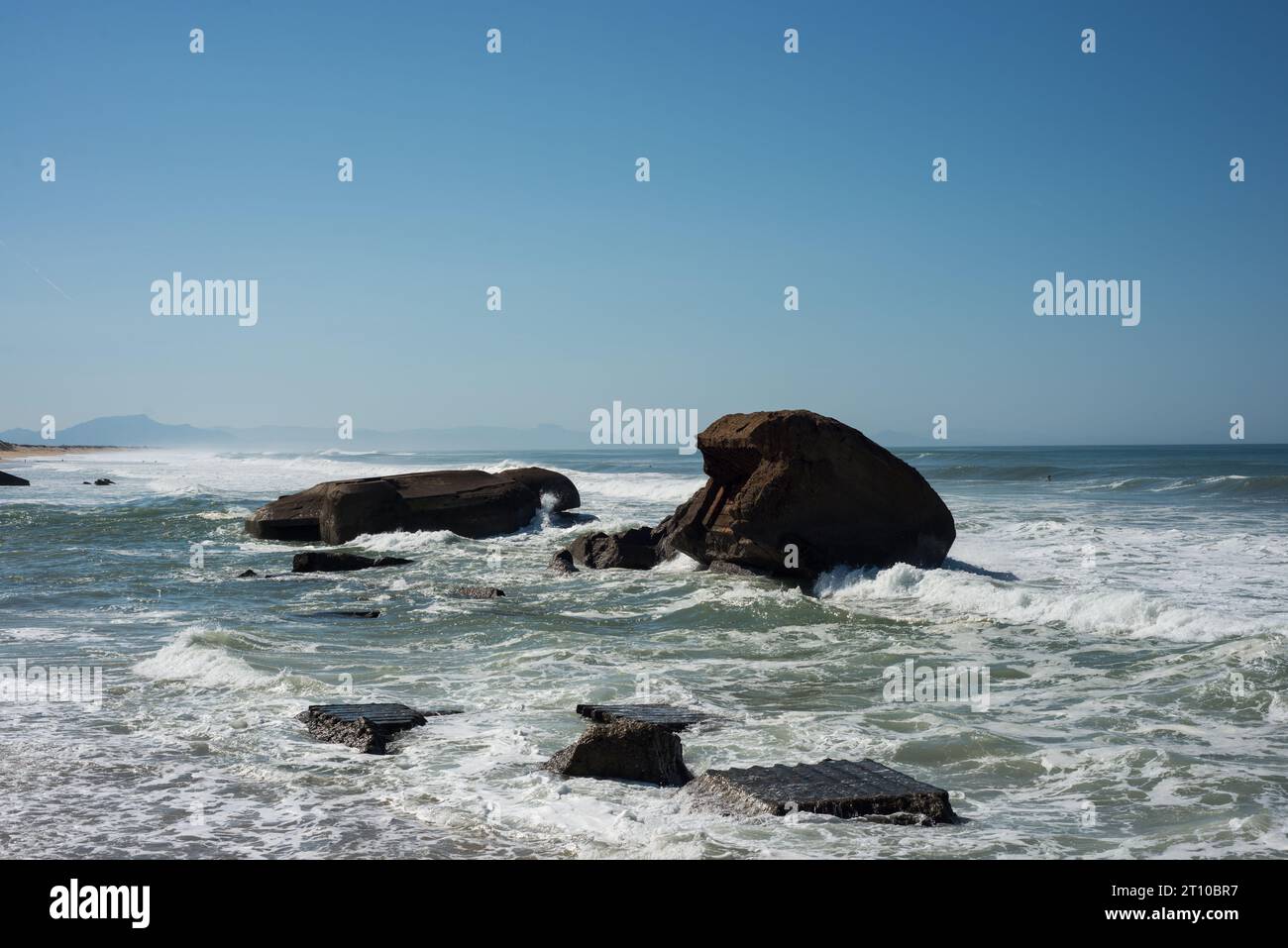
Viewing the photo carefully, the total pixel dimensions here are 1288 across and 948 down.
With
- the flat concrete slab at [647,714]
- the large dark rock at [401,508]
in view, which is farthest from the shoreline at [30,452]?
the flat concrete slab at [647,714]

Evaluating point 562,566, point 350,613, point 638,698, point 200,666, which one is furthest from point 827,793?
point 562,566

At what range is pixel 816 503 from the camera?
52.7ft

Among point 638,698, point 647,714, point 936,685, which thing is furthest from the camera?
point 936,685

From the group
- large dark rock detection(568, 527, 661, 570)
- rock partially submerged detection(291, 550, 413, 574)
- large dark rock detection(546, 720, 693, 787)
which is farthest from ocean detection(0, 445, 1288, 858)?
rock partially submerged detection(291, 550, 413, 574)

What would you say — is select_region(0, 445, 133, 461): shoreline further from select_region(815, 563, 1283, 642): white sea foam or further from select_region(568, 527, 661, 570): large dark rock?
select_region(815, 563, 1283, 642): white sea foam

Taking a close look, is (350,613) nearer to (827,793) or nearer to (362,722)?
(362,722)

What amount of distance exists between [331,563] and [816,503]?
827 cm

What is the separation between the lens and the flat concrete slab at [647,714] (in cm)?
812

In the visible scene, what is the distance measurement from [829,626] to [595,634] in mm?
2807

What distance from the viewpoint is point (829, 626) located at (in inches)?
514

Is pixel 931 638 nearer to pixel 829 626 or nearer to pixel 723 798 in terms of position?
pixel 829 626

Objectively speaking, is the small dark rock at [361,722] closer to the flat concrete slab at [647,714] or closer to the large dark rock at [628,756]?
the flat concrete slab at [647,714]

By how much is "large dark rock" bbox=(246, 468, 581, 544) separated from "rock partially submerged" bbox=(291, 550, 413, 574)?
13.8 feet
